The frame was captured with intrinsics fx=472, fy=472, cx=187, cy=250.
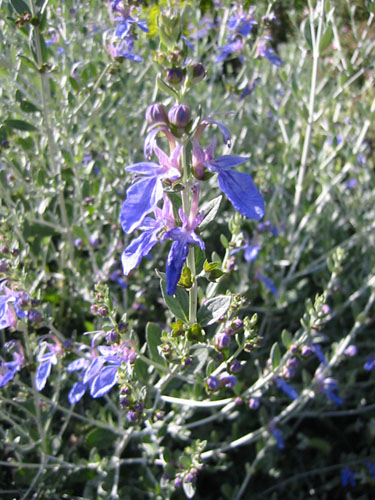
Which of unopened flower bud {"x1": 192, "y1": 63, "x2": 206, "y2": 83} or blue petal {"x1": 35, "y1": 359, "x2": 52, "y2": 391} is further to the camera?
blue petal {"x1": 35, "y1": 359, "x2": 52, "y2": 391}

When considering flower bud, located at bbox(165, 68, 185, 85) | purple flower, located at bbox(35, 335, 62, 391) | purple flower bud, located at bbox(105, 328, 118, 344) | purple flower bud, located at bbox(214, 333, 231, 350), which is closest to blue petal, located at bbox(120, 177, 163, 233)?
flower bud, located at bbox(165, 68, 185, 85)

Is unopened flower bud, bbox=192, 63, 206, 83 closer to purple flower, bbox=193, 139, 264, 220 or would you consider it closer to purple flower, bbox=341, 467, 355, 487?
purple flower, bbox=193, 139, 264, 220

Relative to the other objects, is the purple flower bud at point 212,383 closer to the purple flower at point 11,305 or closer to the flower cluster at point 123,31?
the purple flower at point 11,305

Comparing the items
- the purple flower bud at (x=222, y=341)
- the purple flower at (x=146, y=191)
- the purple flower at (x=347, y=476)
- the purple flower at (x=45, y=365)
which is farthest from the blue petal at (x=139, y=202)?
the purple flower at (x=347, y=476)

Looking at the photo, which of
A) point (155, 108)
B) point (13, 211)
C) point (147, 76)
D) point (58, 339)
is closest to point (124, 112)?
point (147, 76)

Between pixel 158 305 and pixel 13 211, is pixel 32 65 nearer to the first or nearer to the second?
pixel 13 211

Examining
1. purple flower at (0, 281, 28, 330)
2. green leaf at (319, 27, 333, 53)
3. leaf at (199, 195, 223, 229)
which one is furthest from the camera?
green leaf at (319, 27, 333, 53)

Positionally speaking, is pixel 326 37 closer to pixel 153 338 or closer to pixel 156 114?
pixel 156 114
